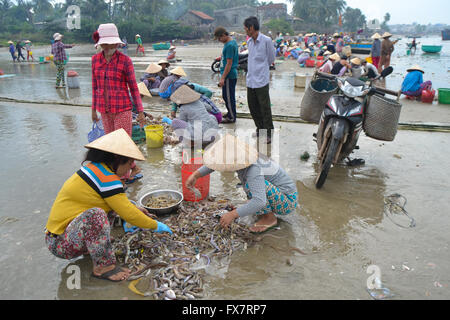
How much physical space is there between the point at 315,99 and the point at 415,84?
5663 millimetres

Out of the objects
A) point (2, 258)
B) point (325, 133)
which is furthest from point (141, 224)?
point (325, 133)

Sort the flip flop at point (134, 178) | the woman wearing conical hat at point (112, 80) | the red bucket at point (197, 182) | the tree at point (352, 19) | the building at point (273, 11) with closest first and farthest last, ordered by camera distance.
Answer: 1. the red bucket at point (197, 182)
2. the woman wearing conical hat at point (112, 80)
3. the flip flop at point (134, 178)
4. the building at point (273, 11)
5. the tree at point (352, 19)

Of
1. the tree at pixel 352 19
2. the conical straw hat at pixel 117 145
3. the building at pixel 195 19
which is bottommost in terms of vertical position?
the conical straw hat at pixel 117 145

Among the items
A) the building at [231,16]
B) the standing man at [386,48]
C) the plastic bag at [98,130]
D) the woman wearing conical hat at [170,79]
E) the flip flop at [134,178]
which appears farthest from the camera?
the building at [231,16]

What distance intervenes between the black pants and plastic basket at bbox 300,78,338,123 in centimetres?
78

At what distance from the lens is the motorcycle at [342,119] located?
4.05 meters

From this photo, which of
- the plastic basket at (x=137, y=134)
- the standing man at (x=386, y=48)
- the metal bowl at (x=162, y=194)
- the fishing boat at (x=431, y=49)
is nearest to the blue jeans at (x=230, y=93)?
the plastic basket at (x=137, y=134)

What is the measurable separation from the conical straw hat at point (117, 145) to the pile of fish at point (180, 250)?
866 mm

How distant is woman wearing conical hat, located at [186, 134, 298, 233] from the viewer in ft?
8.82

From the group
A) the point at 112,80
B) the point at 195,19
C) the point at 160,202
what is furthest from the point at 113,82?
the point at 195,19

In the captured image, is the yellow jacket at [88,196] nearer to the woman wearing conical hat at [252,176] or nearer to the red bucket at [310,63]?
the woman wearing conical hat at [252,176]

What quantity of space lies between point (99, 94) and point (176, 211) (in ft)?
6.10

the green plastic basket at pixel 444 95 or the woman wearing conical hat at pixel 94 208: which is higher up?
the green plastic basket at pixel 444 95

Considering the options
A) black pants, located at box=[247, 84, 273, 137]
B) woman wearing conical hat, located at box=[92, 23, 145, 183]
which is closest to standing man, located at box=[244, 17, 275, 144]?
black pants, located at box=[247, 84, 273, 137]
